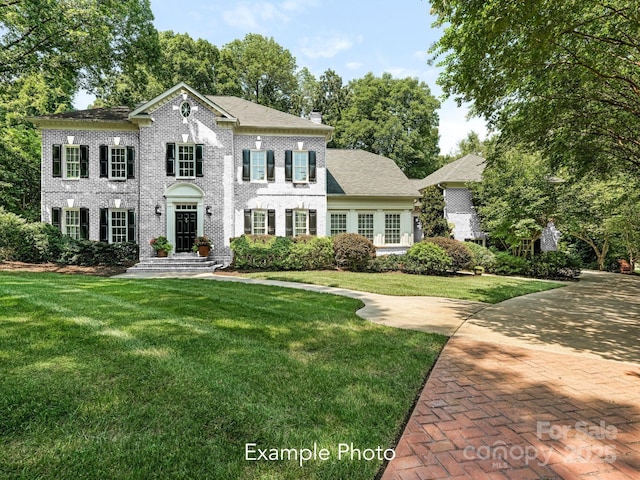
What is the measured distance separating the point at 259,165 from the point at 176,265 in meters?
6.80

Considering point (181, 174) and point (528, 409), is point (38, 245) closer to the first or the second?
point (181, 174)

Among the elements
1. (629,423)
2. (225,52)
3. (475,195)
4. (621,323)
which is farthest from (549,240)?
(225,52)

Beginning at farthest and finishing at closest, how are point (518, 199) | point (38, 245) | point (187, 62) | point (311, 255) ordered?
point (187, 62)
point (518, 199)
point (38, 245)
point (311, 255)

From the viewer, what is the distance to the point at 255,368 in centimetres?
408

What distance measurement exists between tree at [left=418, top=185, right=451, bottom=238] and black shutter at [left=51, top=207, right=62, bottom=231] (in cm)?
1993

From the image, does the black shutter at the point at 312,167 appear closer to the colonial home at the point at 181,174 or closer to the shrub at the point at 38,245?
the colonial home at the point at 181,174

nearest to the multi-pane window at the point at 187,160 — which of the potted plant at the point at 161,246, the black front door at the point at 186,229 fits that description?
the black front door at the point at 186,229

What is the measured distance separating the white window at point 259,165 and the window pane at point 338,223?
4.63 meters

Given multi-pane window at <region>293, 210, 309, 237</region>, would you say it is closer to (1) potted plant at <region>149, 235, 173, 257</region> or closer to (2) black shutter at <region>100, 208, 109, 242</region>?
(1) potted plant at <region>149, 235, 173, 257</region>

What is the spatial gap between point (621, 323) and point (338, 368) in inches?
267

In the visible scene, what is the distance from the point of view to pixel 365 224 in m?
20.6

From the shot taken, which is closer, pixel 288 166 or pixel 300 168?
pixel 288 166

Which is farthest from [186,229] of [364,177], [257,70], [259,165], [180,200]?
[257,70]

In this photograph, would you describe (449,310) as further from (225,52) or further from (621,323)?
(225,52)
